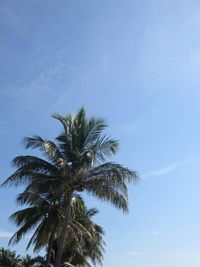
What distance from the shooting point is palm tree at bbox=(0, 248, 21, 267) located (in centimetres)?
4788

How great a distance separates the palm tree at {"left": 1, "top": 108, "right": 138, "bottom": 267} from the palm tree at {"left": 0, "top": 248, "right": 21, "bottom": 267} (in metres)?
25.3

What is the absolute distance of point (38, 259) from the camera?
39500mm

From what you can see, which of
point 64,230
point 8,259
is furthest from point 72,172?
point 8,259

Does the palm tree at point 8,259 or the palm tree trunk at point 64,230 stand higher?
the palm tree at point 8,259

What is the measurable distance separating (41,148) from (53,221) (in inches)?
207

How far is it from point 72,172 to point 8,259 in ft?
97.9

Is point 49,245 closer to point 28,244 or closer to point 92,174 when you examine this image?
point 28,244

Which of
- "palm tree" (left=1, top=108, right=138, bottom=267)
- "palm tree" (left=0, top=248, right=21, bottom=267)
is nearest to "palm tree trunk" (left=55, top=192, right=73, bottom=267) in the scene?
"palm tree" (left=1, top=108, right=138, bottom=267)

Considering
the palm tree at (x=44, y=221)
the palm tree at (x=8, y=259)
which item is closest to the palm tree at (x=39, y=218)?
the palm tree at (x=44, y=221)

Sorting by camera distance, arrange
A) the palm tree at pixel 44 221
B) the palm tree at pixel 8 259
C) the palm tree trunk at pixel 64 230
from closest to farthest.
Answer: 1. the palm tree trunk at pixel 64 230
2. the palm tree at pixel 44 221
3. the palm tree at pixel 8 259

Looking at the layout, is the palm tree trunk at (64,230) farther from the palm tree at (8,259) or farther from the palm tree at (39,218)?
the palm tree at (8,259)

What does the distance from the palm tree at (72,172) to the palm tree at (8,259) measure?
997 inches

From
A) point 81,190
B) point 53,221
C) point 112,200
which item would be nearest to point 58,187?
point 81,190

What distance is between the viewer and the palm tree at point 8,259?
47.9 m
